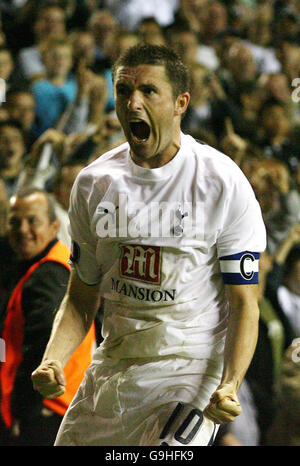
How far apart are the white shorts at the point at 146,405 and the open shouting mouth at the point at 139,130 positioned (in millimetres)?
409

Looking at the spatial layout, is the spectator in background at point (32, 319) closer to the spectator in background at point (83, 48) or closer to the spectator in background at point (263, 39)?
the spectator in background at point (83, 48)

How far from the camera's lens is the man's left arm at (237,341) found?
1.29 m

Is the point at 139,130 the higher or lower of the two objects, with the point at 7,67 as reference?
lower

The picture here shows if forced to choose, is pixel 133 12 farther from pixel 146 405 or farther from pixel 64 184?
pixel 146 405

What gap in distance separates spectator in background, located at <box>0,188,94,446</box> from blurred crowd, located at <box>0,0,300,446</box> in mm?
87

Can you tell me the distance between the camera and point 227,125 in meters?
2.51

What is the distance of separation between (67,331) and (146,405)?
215 millimetres

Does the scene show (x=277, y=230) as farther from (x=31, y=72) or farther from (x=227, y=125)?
(x=31, y=72)

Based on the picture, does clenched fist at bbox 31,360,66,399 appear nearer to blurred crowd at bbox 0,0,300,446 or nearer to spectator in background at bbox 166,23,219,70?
blurred crowd at bbox 0,0,300,446

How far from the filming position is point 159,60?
1.41 m

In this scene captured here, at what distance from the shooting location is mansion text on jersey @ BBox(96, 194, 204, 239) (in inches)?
55.5

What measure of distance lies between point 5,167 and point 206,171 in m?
1.32

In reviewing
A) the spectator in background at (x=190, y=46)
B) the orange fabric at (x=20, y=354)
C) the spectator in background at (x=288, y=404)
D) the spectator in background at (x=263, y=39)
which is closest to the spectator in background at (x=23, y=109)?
the spectator in background at (x=190, y=46)

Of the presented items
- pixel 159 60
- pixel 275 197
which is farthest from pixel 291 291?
pixel 159 60
